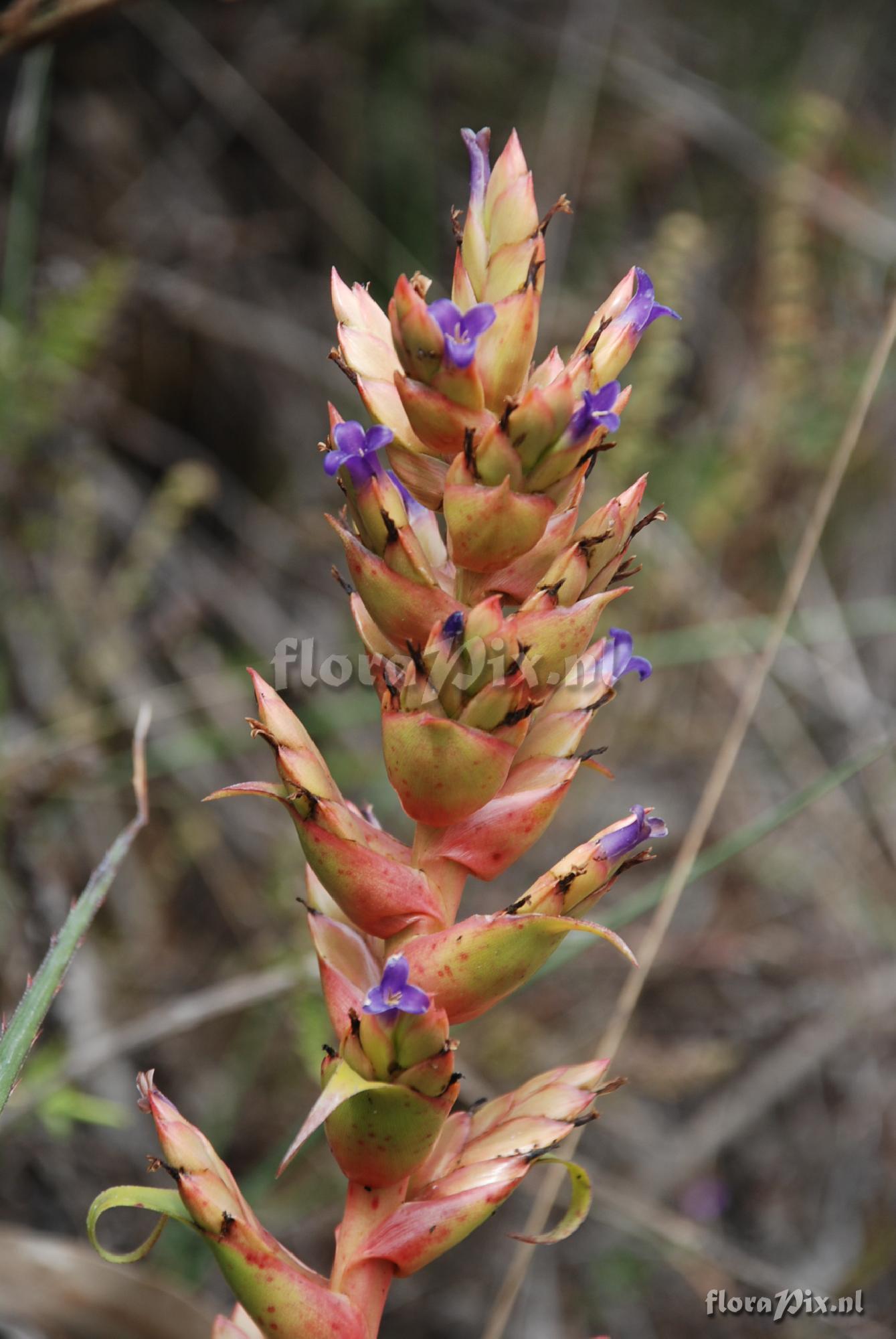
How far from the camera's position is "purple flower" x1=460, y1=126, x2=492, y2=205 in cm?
151

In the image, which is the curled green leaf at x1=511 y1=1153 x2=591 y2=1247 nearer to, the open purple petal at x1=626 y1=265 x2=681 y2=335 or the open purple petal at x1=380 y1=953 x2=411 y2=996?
the open purple petal at x1=380 y1=953 x2=411 y2=996

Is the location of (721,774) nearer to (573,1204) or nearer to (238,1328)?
(573,1204)

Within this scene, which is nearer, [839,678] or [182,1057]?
[182,1057]

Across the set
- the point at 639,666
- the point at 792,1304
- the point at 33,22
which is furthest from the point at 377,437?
the point at 792,1304

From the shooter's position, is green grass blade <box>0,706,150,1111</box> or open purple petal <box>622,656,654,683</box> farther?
open purple petal <box>622,656,654,683</box>

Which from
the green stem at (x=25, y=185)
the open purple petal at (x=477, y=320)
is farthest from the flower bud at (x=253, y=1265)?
the green stem at (x=25, y=185)

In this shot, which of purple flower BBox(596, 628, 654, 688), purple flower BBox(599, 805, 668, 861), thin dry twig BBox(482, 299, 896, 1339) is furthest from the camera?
thin dry twig BBox(482, 299, 896, 1339)

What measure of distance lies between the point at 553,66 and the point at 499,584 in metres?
5.19

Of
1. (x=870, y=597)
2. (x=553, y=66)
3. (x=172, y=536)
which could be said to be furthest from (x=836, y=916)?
(x=553, y=66)

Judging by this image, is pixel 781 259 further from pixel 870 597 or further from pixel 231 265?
pixel 231 265

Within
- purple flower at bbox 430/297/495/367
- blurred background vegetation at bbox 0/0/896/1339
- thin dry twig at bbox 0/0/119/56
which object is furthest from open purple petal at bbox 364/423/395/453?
thin dry twig at bbox 0/0/119/56

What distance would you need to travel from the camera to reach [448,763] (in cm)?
136

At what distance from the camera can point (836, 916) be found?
4551 mm

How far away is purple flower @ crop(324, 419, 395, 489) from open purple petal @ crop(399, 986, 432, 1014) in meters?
0.67
